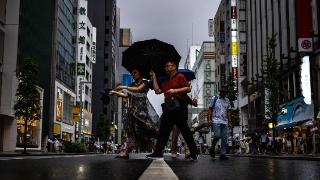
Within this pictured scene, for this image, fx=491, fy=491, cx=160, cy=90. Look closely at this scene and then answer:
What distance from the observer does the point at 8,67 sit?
3250cm

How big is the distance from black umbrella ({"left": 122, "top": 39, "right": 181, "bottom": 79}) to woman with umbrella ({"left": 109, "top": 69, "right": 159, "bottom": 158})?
0.20 meters

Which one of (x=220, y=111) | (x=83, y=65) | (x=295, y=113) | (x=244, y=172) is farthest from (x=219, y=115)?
(x=83, y=65)

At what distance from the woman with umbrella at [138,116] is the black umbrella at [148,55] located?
0.20 metres

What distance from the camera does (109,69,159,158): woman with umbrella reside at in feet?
34.1

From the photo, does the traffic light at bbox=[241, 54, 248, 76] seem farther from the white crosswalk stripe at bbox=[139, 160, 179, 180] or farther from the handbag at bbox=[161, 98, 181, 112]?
the white crosswalk stripe at bbox=[139, 160, 179, 180]

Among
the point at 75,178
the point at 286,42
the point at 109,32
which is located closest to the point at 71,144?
the point at 286,42

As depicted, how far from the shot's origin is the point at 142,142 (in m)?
11.5

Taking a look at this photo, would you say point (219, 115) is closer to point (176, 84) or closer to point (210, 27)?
point (176, 84)

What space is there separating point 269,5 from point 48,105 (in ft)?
75.1

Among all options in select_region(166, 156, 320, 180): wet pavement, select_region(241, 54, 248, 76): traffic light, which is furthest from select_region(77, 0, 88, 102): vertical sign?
select_region(166, 156, 320, 180): wet pavement

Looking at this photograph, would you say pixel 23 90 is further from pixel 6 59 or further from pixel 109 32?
pixel 109 32

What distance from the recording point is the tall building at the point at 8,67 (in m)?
32.1

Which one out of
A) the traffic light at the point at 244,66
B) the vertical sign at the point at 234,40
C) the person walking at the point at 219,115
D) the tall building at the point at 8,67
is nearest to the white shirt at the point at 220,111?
the person walking at the point at 219,115

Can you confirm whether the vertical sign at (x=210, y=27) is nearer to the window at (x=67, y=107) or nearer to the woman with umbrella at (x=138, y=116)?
the window at (x=67, y=107)
